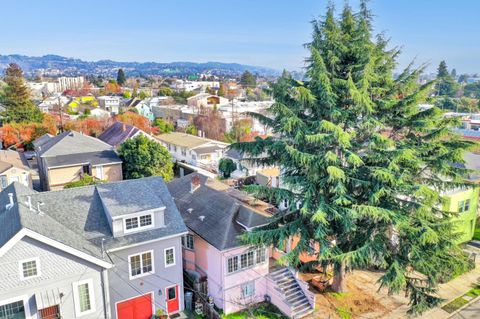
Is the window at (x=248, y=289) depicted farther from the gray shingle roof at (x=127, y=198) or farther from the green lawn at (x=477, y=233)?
the green lawn at (x=477, y=233)

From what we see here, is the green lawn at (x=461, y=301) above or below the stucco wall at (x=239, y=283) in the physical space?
below

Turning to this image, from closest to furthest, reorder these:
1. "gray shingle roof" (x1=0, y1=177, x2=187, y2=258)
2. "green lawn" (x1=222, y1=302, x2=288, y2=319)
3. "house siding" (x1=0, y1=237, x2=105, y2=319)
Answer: "house siding" (x1=0, y1=237, x2=105, y2=319) < "gray shingle roof" (x1=0, y1=177, x2=187, y2=258) < "green lawn" (x1=222, y1=302, x2=288, y2=319)

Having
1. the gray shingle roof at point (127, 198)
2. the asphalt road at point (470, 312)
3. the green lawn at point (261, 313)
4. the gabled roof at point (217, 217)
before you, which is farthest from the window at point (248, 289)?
the asphalt road at point (470, 312)

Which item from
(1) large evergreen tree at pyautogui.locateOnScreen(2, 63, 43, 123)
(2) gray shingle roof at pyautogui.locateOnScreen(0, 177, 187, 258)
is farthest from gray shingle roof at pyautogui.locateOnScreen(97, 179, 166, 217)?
(1) large evergreen tree at pyautogui.locateOnScreen(2, 63, 43, 123)

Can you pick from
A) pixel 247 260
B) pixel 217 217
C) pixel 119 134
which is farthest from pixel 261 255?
pixel 119 134

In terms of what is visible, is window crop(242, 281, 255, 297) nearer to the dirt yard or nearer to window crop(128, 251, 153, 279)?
the dirt yard

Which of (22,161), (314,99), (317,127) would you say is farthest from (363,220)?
(22,161)

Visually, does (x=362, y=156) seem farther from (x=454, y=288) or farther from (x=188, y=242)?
(x=454, y=288)
